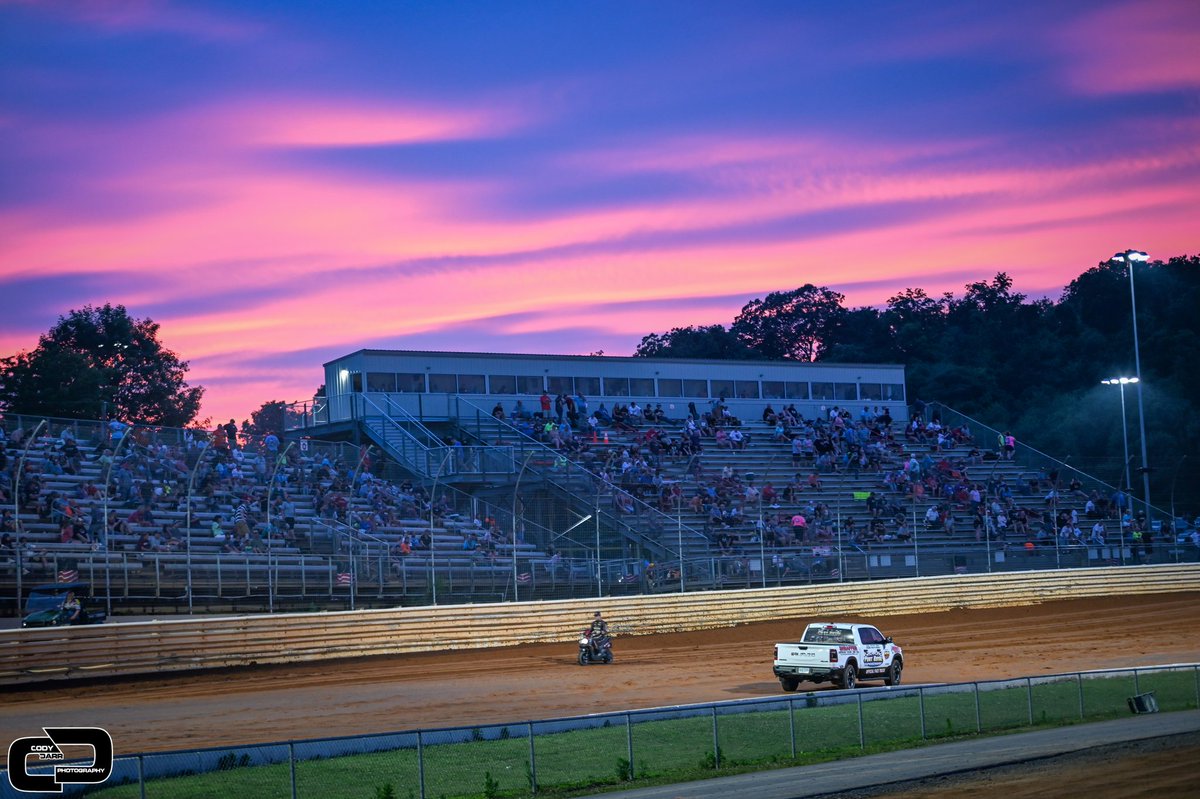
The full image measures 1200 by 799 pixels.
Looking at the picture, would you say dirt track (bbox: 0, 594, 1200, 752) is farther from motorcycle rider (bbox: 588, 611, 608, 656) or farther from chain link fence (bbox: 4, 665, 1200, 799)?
chain link fence (bbox: 4, 665, 1200, 799)

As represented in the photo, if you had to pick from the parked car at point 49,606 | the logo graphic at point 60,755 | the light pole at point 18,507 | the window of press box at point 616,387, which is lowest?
the parked car at point 49,606

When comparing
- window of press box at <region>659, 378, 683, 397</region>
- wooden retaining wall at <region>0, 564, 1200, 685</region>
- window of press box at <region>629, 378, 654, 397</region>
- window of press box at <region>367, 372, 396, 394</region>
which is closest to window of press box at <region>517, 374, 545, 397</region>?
window of press box at <region>629, 378, 654, 397</region>

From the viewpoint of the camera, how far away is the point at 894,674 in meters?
29.8

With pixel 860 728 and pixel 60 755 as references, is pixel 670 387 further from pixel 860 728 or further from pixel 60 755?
pixel 60 755

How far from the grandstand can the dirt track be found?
8.81 feet

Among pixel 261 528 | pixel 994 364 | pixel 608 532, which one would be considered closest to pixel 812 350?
pixel 994 364

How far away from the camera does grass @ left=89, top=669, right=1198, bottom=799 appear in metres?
15.9

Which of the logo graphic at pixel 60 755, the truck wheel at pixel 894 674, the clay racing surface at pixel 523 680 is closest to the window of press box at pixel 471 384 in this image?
the clay racing surface at pixel 523 680

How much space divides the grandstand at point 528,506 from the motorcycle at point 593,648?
4.88 metres

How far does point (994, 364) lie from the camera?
359ft

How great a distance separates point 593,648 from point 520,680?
3.69 metres

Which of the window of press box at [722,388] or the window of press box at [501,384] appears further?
the window of press box at [722,388]

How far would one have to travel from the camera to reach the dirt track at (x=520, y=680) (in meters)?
23.6

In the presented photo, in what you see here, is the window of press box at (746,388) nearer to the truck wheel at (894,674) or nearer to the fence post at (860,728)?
the truck wheel at (894,674)
